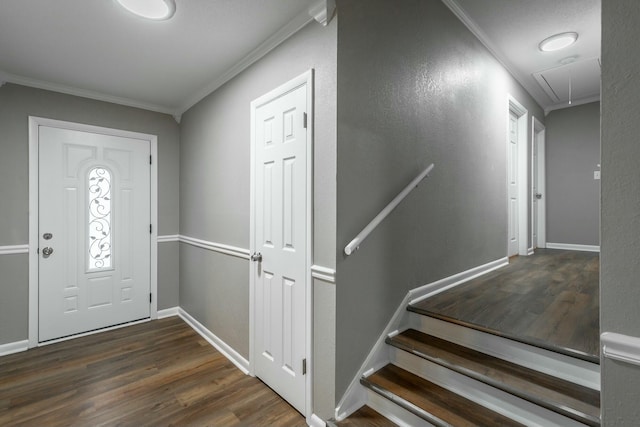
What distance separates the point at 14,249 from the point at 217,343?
6.76ft

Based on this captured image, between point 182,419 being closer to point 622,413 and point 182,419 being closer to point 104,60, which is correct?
point 622,413

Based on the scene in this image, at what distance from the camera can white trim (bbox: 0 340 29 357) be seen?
8.97 ft

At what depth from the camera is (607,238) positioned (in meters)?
0.92

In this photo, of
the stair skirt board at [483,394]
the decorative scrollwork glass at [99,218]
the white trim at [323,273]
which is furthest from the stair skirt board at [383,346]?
the decorative scrollwork glass at [99,218]

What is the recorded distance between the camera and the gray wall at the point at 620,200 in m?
0.88

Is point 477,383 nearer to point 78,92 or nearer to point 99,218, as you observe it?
point 99,218

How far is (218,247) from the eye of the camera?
9.36 feet

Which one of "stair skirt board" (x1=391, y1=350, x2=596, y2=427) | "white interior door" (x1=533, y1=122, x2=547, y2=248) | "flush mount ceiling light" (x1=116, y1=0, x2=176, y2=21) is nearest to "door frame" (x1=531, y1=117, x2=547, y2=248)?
"white interior door" (x1=533, y1=122, x2=547, y2=248)

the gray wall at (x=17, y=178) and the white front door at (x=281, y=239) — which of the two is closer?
the white front door at (x=281, y=239)

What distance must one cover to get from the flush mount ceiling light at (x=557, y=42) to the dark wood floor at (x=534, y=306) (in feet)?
7.44

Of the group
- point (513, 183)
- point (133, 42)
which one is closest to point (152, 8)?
point (133, 42)

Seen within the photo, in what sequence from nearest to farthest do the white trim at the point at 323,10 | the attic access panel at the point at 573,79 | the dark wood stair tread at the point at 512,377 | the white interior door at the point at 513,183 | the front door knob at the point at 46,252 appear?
the dark wood stair tread at the point at 512,377 < the white trim at the point at 323,10 < the front door knob at the point at 46,252 < the attic access panel at the point at 573,79 < the white interior door at the point at 513,183

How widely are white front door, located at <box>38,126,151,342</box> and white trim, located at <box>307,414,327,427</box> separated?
8.51 ft

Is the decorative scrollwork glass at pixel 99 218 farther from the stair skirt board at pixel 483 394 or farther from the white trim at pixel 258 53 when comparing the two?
the stair skirt board at pixel 483 394
